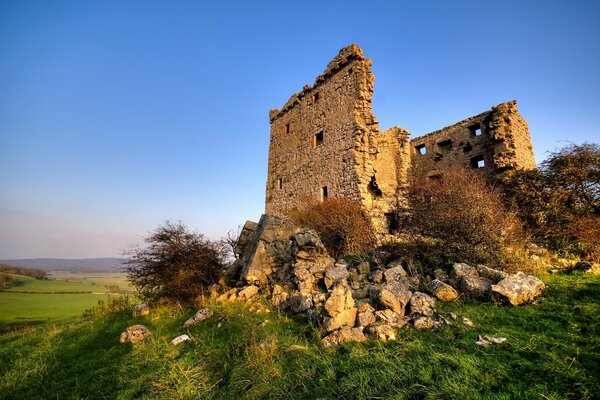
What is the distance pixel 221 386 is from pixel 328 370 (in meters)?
1.48

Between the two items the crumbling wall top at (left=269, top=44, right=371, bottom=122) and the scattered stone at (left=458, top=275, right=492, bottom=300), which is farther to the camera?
the crumbling wall top at (left=269, top=44, right=371, bottom=122)

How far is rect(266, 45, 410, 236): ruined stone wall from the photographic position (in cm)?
1302

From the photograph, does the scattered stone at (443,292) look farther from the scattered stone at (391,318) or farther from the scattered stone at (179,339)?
the scattered stone at (179,339)

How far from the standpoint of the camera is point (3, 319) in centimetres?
1430

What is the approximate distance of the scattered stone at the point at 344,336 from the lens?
392 cm

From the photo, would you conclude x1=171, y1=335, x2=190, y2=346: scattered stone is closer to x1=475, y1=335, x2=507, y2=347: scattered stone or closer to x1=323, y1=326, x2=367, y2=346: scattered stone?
x1=323, y1=326, x2=367, y2=346: scattered stone

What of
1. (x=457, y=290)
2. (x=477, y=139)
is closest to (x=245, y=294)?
(x=457, y=290)

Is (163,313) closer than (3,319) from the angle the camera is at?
A: Yes

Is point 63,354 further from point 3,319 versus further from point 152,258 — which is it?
point 3,319

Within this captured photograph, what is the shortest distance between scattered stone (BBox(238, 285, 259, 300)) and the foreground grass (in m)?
1.08

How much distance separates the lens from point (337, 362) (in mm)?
3354

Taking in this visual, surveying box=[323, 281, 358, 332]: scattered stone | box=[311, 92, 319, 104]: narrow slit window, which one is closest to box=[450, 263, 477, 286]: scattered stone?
box=[323, 281, 358, 332]: scattered stone

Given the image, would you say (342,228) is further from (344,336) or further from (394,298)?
Answer: (344,336)

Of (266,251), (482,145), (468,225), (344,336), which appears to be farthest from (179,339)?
(482,145)
